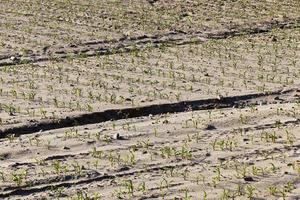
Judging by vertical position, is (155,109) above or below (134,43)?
below

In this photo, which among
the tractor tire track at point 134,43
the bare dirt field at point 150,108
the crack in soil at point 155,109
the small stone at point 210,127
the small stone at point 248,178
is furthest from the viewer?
the tractor tire track at point 134,43

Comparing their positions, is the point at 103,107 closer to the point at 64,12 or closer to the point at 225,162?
the point at 225,162

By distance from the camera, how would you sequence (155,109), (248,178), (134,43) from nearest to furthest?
(248,178)
(155,109)
(134,43)

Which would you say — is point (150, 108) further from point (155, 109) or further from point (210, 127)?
point (210, 127)

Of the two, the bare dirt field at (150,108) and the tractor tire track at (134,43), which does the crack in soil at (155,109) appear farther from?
the tractor tire track at (134,43)

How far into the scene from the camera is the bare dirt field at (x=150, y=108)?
7234 mm

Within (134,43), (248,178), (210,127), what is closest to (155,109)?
(210,127)

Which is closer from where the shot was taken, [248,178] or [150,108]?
[248,178]

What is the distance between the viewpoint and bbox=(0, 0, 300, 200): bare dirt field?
7.23 m

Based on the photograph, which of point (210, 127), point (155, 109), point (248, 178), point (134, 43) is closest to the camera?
point (248, 178)

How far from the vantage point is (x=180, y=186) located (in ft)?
23.1

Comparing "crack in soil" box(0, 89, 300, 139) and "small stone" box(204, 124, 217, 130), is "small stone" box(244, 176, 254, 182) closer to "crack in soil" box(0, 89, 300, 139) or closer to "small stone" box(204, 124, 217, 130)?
"small stone" box(204, 124, 217, 130)

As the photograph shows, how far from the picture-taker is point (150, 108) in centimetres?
995

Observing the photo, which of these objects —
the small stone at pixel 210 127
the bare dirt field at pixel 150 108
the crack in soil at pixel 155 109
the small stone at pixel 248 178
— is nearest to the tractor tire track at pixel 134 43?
the bare dirt field at pixel 150 108
